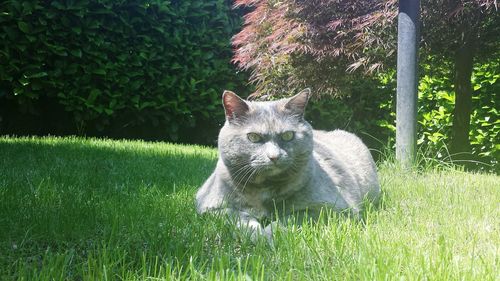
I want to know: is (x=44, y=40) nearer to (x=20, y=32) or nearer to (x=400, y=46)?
(x=20, y=32)

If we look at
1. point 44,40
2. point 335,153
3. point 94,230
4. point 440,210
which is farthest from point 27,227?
point 44,40

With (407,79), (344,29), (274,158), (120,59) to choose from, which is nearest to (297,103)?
(274,158)

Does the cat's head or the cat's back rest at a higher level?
the cat's head

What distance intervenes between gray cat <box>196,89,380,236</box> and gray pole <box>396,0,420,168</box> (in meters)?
1.68

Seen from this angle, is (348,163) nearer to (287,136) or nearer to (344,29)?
(287,136)

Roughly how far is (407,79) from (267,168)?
7.26 feet

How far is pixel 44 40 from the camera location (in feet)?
19.8

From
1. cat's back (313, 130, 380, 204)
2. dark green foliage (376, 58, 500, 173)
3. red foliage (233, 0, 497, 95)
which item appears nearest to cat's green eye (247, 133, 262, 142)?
cat's back (313, 130, 380, 204)

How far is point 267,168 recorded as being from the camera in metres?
2.37

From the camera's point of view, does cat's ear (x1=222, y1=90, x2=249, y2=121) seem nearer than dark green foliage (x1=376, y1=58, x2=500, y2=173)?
Yes

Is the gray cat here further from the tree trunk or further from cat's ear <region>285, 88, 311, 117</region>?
the tree trunk

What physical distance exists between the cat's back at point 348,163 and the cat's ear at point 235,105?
0.58m

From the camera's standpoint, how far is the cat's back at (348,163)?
9.64ft

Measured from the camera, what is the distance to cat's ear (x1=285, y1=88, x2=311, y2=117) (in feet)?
8.50
